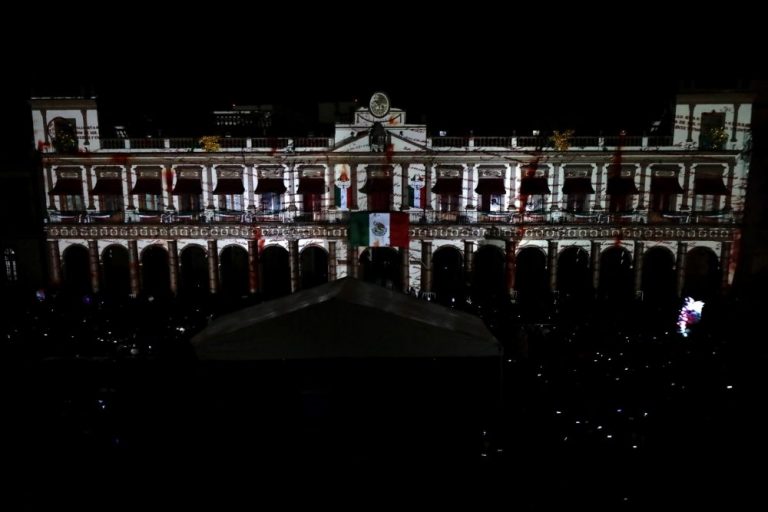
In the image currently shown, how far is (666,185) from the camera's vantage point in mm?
28594

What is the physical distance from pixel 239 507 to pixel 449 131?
27263mm

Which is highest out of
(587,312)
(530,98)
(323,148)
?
(530,98)

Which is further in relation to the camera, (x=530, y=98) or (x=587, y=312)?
(x=530, y=98)

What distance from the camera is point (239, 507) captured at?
809 centimetres

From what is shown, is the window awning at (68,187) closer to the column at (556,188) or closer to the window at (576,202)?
the column at (556,188)

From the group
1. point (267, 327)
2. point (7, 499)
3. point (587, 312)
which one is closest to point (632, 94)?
point (587, 312)

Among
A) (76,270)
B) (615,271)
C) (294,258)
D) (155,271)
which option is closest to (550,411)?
(294,258)

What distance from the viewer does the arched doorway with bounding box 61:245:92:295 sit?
31016 mm

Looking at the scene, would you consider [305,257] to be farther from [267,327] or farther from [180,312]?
[267,327]

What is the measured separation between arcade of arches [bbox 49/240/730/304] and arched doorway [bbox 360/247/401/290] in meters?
0.06

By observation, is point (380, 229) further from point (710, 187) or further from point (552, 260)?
point (710, 187)

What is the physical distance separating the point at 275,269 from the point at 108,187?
1007 cm

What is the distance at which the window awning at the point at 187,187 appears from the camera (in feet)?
96.4

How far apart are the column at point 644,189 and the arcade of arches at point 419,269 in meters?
2.20
